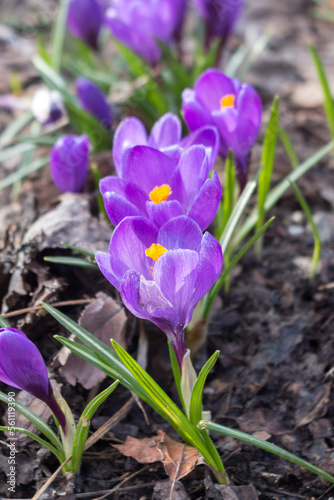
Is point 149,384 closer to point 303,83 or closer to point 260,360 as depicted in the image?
point 260,360

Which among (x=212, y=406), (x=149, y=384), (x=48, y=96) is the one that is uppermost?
(x=48, y=96)

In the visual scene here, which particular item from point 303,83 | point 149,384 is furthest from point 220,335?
point 303,83

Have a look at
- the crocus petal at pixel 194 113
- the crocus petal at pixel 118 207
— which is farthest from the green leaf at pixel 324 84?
the crocus petal at pixel 118 207

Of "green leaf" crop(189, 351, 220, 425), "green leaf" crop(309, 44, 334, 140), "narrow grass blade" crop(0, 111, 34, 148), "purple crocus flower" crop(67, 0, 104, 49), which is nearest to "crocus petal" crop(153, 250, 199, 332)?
"green leaf" crop(189, 351, 220, 425)

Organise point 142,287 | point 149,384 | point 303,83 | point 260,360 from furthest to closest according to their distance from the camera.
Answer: point 303,83 < point 260,360 < point 149,384 < point 142,287

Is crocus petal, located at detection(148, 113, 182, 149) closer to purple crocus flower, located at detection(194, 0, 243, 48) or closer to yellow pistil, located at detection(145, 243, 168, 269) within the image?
yellow pistil, located at detection(145, 243, 168, 269)

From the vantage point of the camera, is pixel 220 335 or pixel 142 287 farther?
pixel 220 335

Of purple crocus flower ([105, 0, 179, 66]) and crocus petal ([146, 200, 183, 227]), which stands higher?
purple crocus flower ([105, 0, 179, 66])

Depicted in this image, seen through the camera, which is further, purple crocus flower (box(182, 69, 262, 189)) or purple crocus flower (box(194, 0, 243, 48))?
purple crocus flower (box(194, 0, 243, 48))
